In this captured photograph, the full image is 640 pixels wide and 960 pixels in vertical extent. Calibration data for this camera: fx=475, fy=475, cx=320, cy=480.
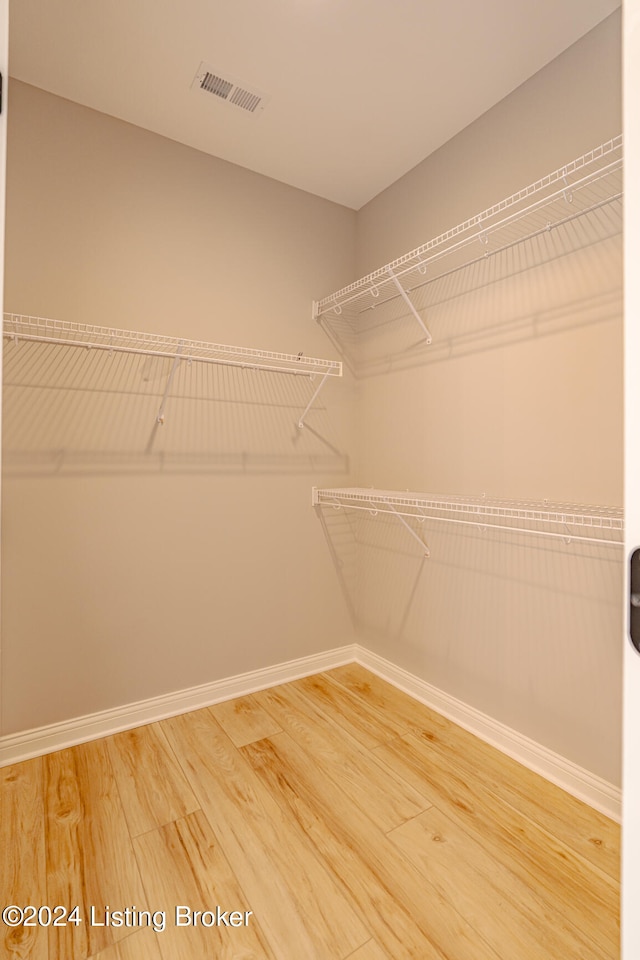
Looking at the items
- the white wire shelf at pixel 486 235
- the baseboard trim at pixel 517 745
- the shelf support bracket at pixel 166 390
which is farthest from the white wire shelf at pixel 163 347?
the baseboard trim at pixel 517 745

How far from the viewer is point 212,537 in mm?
2305

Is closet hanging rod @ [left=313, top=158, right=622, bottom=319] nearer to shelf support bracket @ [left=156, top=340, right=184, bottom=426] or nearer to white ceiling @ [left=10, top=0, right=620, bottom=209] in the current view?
white ceiling @ [left=10, top=0, right=620, bottom=209]

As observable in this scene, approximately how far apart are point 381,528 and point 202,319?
55.5 inches

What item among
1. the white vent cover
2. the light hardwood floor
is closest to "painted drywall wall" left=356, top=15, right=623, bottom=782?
the light hardwood floor

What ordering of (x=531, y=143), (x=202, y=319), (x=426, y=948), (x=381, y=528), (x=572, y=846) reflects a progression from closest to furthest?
(x=426, y=948) < (x=572, y=846) < (x=531, y=143) < (x=202, y=319) < (x=381, y=528)

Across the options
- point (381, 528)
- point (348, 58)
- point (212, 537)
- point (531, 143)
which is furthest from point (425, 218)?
point (212, 537)

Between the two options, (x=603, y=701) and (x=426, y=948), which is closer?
(x=426, y=948)

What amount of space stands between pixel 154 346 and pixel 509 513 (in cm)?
165

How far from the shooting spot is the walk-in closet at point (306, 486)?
138cm

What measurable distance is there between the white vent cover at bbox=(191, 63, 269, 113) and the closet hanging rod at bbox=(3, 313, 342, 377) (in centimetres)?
97

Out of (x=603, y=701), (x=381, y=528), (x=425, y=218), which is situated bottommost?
(x=603, y=701)

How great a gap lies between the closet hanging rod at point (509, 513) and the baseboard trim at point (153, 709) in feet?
2.88

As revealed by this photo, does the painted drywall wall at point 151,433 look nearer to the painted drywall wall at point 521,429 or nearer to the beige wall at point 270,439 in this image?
the beige wall at point 270,439

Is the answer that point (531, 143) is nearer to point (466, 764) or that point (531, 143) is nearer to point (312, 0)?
point (312, 0)
